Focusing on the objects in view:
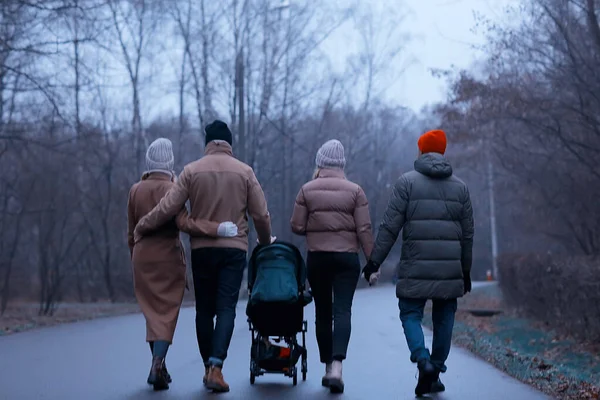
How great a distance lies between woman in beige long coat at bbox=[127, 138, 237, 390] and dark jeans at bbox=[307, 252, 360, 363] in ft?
3.02

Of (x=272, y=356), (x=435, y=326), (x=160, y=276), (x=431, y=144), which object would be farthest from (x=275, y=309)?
(x=431, y=144)

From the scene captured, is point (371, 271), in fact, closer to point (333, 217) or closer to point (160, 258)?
point (333, 217)

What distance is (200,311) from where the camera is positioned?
26.7 ft

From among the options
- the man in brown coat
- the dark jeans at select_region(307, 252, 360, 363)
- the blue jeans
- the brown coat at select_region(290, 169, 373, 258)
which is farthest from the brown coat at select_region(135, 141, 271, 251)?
the blue jeans

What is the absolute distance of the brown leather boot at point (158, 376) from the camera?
786 cm

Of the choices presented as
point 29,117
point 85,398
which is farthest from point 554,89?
point 85,398

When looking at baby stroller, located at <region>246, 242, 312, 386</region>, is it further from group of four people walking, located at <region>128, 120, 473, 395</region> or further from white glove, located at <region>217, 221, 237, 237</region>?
white glove, located at <region>217, 221, 237, 237</region>

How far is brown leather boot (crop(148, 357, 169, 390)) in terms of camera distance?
7859 mm

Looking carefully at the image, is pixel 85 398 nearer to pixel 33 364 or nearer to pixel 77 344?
pixel 33 364

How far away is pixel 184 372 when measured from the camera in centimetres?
924

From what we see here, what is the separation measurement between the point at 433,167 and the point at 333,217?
1024mm

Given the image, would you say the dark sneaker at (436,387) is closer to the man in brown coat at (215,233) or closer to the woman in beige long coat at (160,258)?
the man in brown coat at (215,233)

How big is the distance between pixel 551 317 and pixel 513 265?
4951 millimetres

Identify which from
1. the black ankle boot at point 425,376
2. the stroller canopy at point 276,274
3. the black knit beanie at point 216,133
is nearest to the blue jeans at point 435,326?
the black ankle boot at point 425,376
